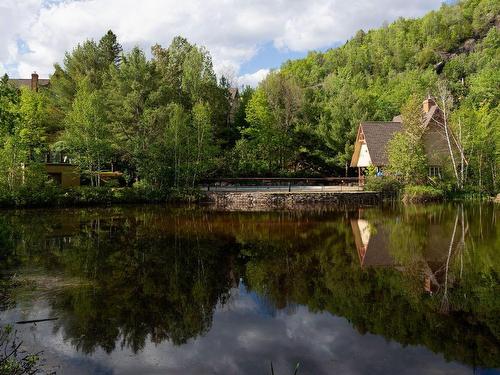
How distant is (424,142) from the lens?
1672 inches

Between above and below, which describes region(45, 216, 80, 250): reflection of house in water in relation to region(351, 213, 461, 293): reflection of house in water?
above

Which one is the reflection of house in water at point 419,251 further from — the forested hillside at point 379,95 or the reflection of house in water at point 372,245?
the forested hillside at point 379,95

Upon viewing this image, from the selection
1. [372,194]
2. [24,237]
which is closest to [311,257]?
[24,237]

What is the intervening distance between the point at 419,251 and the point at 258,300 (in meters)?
8.36

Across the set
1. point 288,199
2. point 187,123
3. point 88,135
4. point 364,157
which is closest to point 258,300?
point 288,199

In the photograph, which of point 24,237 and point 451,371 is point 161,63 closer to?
point 24,237

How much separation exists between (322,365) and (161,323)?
3844mm

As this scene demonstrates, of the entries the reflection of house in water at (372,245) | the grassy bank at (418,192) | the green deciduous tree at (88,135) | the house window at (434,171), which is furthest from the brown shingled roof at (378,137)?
the green deciduous tree at (88,135)

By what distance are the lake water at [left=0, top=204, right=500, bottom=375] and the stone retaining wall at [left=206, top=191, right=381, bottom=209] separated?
13920 millimetres

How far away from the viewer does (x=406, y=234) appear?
2105 centimetres

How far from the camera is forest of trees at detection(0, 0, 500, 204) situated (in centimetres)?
3734

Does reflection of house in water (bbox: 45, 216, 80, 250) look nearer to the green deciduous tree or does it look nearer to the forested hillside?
the green deciduous tree

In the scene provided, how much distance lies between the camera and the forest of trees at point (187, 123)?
37.3 metres

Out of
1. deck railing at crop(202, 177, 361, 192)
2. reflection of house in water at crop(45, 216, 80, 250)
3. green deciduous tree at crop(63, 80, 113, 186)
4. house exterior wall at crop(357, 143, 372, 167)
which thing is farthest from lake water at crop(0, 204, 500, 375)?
house exterior wall at crop(357, 143, 372, 167)
